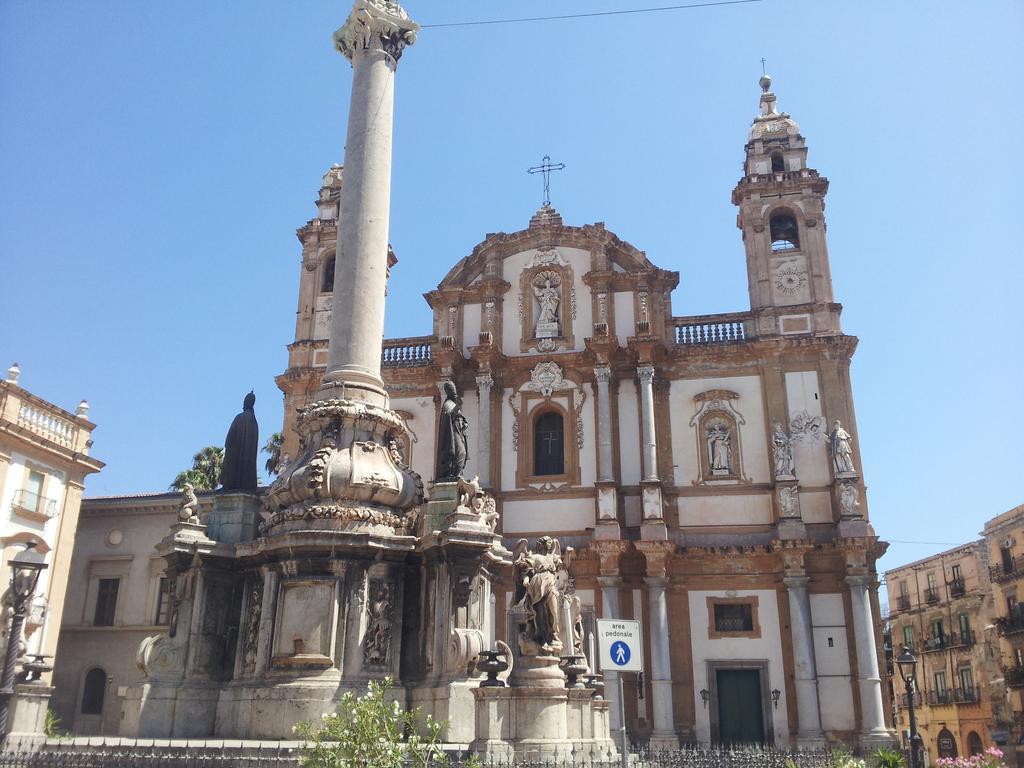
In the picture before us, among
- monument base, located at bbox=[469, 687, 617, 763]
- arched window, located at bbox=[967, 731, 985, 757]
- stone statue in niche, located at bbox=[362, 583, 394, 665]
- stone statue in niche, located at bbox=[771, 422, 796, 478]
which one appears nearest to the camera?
monument base, located at bbox=[469, 687, 617, 763]

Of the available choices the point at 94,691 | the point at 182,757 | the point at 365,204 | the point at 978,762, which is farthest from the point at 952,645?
the point at 182,757

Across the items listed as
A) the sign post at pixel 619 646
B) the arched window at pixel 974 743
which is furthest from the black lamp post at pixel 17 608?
the arched window at pixel 974 743

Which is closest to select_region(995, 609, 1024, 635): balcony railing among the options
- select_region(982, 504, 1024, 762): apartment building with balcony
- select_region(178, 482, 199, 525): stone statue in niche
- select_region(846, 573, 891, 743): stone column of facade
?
select_region(982, 504, 1024, 762): apartment building with balcony

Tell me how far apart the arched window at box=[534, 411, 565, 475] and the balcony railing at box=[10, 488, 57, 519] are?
13.7 m

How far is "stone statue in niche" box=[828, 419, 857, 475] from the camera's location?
24.9m

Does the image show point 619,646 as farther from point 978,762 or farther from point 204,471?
point 204,471

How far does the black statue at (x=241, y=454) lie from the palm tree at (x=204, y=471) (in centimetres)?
2127

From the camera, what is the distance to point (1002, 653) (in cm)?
3859

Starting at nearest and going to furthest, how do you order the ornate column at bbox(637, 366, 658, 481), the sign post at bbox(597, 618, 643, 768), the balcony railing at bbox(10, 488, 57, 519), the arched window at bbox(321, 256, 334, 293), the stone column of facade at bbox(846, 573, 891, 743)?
the sign post at bbox(597, 618, 643, 768) → the stone column of facade at bbox(846, 573, 891, 743) → the balcony railing at bbox(10, 488, 57, 519) → the ornate column at bbox(637, 366, 658, 481) → the arched window at bbox(321, 256, 334, 293)

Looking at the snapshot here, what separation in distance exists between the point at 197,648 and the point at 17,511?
1604cm

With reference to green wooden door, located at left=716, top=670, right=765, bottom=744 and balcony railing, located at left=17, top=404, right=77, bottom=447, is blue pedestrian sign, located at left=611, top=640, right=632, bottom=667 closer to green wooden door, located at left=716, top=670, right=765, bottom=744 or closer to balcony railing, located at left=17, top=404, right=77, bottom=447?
green wooden door, located at left=716, top=670, right=765, bottom=744

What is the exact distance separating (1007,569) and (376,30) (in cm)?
3550

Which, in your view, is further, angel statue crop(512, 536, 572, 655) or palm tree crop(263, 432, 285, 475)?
palm tree crop(263, 432, 285, 475)

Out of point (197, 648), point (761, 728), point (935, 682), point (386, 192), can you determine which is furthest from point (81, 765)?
point (935, 682)
